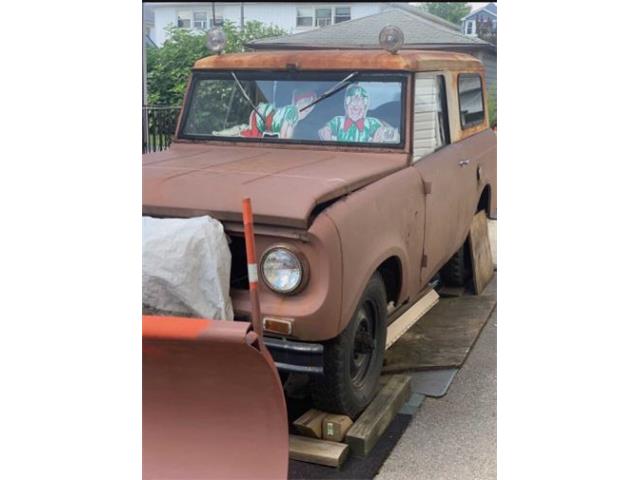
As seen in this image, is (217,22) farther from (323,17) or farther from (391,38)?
(391,38)

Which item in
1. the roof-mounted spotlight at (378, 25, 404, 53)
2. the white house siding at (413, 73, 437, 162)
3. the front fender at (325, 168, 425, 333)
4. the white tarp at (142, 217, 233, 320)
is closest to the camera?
the white tarp at (142, 217, 233, 320)

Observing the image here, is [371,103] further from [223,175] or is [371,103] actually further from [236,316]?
[236,316]

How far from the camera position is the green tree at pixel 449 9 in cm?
288

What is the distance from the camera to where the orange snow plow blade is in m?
2.54

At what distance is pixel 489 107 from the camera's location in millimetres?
3365

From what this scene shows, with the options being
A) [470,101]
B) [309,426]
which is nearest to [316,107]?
[470,101]

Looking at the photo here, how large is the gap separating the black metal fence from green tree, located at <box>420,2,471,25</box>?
1.08 metres

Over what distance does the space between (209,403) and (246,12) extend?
1378 mm

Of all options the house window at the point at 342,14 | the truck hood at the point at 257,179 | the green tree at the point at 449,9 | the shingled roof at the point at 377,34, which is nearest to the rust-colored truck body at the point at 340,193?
the truck hood at the point at 257,179

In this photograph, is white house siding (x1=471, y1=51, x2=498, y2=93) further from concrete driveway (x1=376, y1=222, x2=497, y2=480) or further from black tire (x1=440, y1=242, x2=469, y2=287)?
black tire (x1=440, y1=242, x2=469, y2=287)

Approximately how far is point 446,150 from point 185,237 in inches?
66.0

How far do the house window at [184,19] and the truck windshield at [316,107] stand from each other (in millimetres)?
541

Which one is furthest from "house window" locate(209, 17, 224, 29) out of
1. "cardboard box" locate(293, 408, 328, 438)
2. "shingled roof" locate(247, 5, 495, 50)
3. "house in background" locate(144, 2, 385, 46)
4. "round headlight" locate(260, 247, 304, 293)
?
"cardboard box" locate(293, 408, 328, 438)

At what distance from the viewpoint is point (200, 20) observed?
306 centimetres
